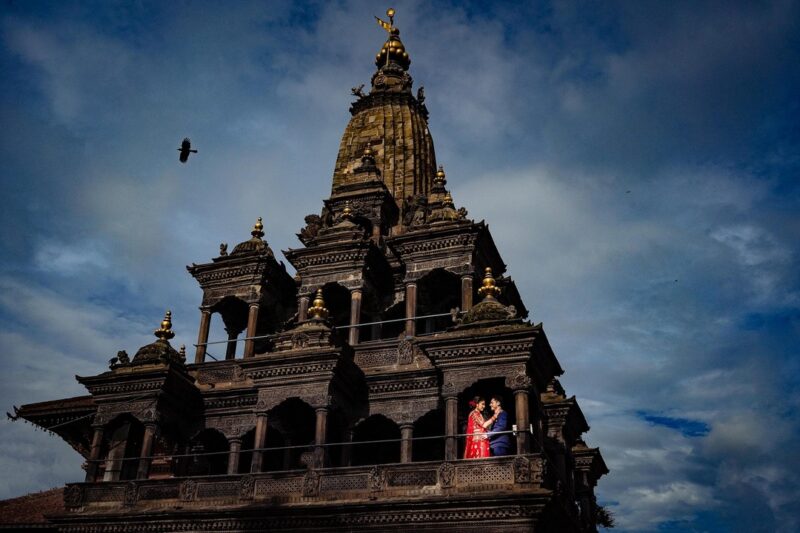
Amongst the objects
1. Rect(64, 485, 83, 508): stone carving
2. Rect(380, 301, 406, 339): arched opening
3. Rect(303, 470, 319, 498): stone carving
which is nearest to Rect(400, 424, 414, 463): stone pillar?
Rect(303, 470, 319, 498): stone carving

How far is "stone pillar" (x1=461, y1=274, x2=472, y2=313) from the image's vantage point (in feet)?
95.9

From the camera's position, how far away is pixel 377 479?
23703 millimetres

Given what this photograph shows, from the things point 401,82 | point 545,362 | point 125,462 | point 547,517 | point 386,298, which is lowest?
point 547,517

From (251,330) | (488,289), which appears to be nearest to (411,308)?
(488,289)

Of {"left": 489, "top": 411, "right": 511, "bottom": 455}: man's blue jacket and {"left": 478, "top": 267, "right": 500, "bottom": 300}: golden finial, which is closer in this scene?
{"left": 489, "top": 411, "right": 511, "bottom": 455}: man's blue jacket

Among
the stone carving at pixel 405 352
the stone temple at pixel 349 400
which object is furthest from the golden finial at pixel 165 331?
the stone carving at pixel 405 352

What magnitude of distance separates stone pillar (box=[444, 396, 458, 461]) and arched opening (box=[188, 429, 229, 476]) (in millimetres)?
9535

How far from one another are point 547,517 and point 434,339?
19.6 ft

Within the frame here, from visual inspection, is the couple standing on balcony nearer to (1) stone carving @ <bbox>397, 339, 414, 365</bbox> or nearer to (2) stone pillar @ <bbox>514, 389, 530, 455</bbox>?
(2) stone pillar @ <bbox>514, 389, 530, 455</bbox>

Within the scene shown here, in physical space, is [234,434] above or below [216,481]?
above

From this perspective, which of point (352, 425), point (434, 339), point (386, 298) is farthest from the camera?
point (386, 298)

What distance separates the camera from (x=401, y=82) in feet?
139

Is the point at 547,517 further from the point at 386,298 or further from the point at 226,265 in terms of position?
the point at 226,265

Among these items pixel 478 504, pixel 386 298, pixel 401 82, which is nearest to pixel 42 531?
pixel 386 298
